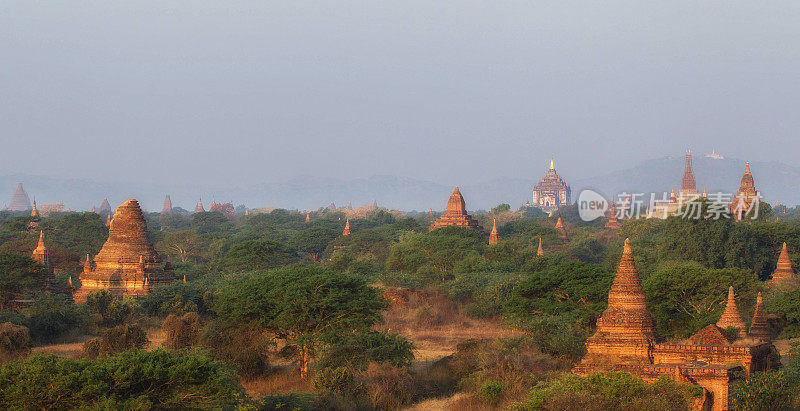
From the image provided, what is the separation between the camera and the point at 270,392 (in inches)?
1069

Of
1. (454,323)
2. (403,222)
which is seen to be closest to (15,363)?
(454,323)

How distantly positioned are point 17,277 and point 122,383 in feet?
79.9

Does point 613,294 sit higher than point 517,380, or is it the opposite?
point 613,294

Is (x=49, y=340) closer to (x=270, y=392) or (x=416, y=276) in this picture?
(x=270, y=392)

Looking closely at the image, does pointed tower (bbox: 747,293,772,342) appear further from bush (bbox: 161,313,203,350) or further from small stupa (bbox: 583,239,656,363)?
bush (bbox: 161,313,203,350)

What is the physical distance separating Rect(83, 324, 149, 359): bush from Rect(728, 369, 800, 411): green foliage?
52.5 feet

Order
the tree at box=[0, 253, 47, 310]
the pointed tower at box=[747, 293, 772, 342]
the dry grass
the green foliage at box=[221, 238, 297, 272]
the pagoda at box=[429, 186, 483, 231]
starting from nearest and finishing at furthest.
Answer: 1. the pointed tower at box=[747, 293, 772, 342]
2. the dry grass
3. the tree at box=[0, 253, 47, 310]
4. the green foliage at box=[221, 238, 297, 272]
5. the pagoda at box=[429, 186, 483, 231]

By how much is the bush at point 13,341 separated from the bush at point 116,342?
1.84 meters

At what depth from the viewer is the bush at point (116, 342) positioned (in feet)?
98.0

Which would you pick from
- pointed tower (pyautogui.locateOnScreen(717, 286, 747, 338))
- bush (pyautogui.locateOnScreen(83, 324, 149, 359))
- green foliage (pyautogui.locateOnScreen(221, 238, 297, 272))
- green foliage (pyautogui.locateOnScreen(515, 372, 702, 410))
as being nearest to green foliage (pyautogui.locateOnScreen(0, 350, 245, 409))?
green foliage (pyautogui.locateOnScreen(515, 372, 702, 410))

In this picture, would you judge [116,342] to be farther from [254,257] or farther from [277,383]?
[254,257]

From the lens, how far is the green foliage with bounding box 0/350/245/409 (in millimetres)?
18312

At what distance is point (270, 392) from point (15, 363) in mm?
9169

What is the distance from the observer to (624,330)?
78.1 feet
